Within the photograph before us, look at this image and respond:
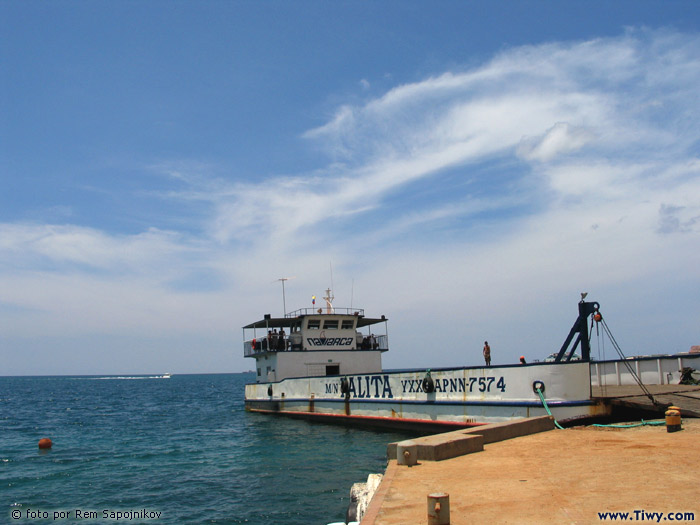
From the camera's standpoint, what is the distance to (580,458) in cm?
783

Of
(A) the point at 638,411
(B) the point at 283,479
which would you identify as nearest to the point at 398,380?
(B) the point at 283,479

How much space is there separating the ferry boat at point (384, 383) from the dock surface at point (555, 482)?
3.33 metres

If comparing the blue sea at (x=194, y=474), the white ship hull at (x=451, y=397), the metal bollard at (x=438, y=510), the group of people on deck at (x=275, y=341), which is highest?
the group of people on deck at (x=275, y=341)

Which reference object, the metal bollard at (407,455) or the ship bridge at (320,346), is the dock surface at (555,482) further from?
the ship bridge at (320,346)

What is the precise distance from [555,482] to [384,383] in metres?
11.9

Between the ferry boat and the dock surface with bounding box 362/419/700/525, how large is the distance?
333 centimetres

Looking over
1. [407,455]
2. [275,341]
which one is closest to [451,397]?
[407,455]

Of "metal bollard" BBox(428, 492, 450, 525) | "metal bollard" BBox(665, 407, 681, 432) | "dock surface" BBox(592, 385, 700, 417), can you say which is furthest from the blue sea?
"metal bollard" BBox(665, 407, 681, 432)

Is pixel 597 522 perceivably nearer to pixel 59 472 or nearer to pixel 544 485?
pixel 544 485

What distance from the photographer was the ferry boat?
1273cm

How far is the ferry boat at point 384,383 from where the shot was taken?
1273cm

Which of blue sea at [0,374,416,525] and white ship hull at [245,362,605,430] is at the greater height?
white ship hull at [245,362,605,430]

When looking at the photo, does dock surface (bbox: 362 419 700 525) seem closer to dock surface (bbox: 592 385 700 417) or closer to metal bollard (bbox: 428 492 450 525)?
metal bollard (bbox: 428 492 450 525)

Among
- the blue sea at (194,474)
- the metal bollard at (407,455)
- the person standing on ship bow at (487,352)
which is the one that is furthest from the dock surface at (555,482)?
the person standing on ship bow at (487,352)
